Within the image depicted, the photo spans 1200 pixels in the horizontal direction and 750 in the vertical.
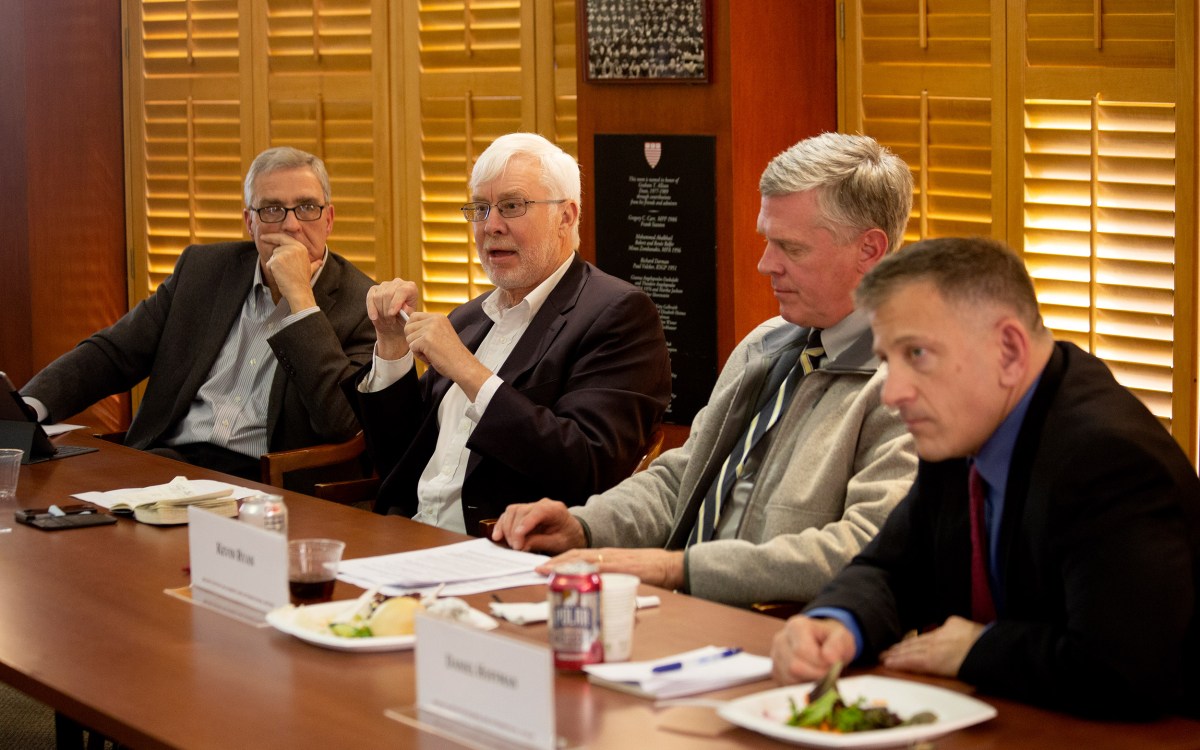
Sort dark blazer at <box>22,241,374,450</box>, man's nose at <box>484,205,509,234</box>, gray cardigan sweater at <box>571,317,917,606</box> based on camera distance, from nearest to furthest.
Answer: gray cardigan sweater at <box>571,317,917,606</box>, man's nose at <box>484,205,509,234</box>, dark blazer at <box>22,241,374,450</box>

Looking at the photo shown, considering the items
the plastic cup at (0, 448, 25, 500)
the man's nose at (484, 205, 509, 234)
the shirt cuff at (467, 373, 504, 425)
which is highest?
the man's nose at (484, 205, 509, 234)

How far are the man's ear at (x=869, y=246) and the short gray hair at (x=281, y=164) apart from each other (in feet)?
6.68

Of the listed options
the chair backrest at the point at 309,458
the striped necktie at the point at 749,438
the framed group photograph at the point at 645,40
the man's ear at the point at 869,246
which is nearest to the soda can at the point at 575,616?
the striped necktie at the point at 749,438

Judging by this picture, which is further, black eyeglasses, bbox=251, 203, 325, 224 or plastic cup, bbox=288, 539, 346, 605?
black eyeglasses, bbox=251, 203, 325, 224

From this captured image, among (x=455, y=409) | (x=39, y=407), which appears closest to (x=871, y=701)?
(x=455, y=409)

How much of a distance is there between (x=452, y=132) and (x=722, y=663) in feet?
12.0

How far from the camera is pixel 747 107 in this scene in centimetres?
432

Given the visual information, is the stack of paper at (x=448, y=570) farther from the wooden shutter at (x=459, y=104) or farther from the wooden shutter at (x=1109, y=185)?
the wooden shutter at (x=459, y=104)

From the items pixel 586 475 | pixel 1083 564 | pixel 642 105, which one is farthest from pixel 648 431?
pixel 1083 564

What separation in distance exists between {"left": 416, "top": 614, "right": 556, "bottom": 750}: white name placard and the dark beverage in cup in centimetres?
51

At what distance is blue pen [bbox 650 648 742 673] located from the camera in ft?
6.10

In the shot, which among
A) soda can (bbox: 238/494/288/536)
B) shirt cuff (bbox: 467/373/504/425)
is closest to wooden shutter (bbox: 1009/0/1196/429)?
shirt cuff (bbox: 467/373/504/425)

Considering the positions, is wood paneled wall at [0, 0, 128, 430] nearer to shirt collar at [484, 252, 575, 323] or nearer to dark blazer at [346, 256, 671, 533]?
dark blazer at [346, 256, 671, 533]

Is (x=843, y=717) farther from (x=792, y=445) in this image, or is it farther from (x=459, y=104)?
(x=459, y=104)
